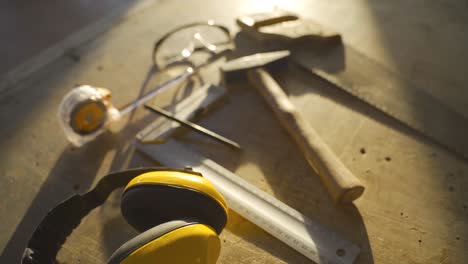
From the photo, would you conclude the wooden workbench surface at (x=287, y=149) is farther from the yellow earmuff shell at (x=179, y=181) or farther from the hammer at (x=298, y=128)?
the yellow earmuff shell at (x=179, y=181)

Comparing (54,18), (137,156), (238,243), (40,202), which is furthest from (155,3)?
(238,243)

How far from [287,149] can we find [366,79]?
41 cm

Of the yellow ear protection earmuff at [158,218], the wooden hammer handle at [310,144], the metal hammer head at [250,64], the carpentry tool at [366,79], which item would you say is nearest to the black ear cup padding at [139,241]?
the yellow ear protection earmuff at [158,218]

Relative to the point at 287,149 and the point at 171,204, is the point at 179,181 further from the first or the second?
the point at 287,149

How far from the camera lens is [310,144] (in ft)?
3.44

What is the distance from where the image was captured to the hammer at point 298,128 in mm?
954

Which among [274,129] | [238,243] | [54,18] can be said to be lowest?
[238,243]

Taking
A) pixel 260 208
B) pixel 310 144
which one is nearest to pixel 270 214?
pixel 260 208

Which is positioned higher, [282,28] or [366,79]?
[282,28]

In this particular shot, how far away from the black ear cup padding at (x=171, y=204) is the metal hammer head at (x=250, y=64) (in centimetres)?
60

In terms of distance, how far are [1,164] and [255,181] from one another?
2.43 feet

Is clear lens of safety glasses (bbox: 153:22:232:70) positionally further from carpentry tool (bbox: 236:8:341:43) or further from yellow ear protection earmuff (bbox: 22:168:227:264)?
yellow ear protection earmuff (bbox: 22:168:227:264)

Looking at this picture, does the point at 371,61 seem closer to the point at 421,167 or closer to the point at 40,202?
the point at 421,167

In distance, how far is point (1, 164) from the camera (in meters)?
1.13
